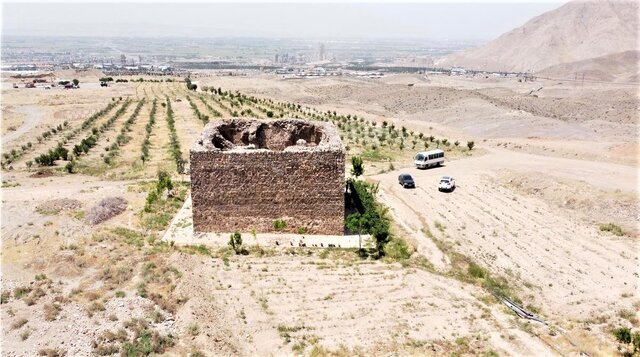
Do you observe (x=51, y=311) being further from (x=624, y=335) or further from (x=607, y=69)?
(x=607, y=69)

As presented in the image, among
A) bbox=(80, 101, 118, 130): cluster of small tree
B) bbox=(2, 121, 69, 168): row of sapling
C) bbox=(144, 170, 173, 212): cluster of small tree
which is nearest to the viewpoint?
bbox=(144, 170, 173, 212): cluster of small tree

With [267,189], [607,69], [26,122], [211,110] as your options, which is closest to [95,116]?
[26,122]

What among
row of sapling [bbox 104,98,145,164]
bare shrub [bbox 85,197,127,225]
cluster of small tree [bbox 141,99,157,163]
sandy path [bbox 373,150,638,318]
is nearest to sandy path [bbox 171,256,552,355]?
sandy path [bbox 373,150,638,318]

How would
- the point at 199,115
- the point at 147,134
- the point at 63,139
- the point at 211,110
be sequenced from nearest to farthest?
the point at 63,139 → the point at 147,134 → the point at 199,115 → the point at 211,110

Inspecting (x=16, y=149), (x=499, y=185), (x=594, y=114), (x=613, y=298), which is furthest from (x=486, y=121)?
(x=16, y=149)

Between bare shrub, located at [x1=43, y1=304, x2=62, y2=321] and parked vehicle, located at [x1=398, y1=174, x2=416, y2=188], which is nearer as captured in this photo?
bare shrub, located at [x1=43, y1=304, x2=62, y2=321]

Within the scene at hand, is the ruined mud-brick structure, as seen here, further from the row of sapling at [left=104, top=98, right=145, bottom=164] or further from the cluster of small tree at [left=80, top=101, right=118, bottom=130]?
the cluster of small tree at [left=80, top=101, right=118, bottom=130]

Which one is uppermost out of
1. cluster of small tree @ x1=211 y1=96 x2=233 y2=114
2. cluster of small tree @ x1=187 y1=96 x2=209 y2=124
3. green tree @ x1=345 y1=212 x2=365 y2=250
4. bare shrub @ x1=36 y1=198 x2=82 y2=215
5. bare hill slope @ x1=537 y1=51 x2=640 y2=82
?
bare hill slope @ x1=537 y1=51 x2=640 y2=82
